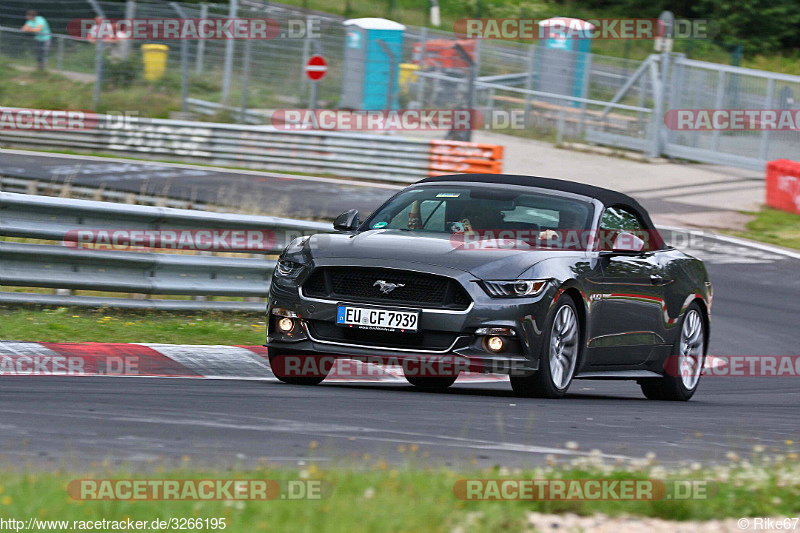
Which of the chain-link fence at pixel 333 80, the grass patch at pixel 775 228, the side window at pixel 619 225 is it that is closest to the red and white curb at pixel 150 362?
the side window at pixel 619 225

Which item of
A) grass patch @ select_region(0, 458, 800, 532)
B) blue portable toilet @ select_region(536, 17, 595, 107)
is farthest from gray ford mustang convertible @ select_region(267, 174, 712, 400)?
blue portable toilet @ select_region(536, 17, 595, 107)

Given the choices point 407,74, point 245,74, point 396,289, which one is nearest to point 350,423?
point 396,289

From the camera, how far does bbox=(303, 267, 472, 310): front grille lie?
306 inches

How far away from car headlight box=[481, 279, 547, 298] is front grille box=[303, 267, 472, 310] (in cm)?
15

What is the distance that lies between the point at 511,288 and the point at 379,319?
0.80m

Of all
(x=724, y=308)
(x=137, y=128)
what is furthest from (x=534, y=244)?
(x=137, y=128)

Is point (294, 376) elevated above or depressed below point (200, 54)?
below

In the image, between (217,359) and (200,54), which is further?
(200,54)

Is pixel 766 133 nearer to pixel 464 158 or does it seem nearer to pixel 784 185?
pixel 784 185

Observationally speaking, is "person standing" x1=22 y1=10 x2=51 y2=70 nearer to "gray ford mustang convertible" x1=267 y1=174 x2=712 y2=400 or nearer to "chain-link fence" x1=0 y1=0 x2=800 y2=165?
"chain-link fence" x1=0 y1=0 x2=800 y2=165

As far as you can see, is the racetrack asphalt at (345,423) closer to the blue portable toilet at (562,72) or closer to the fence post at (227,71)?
the fence post at (227,71)

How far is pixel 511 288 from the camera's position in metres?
7.79

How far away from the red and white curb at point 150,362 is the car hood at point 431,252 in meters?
1.07

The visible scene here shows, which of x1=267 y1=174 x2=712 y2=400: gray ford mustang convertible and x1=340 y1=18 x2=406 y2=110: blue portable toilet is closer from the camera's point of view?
x1=267 y1=174 x2=712 y2=400: gray ford mustang convertible
